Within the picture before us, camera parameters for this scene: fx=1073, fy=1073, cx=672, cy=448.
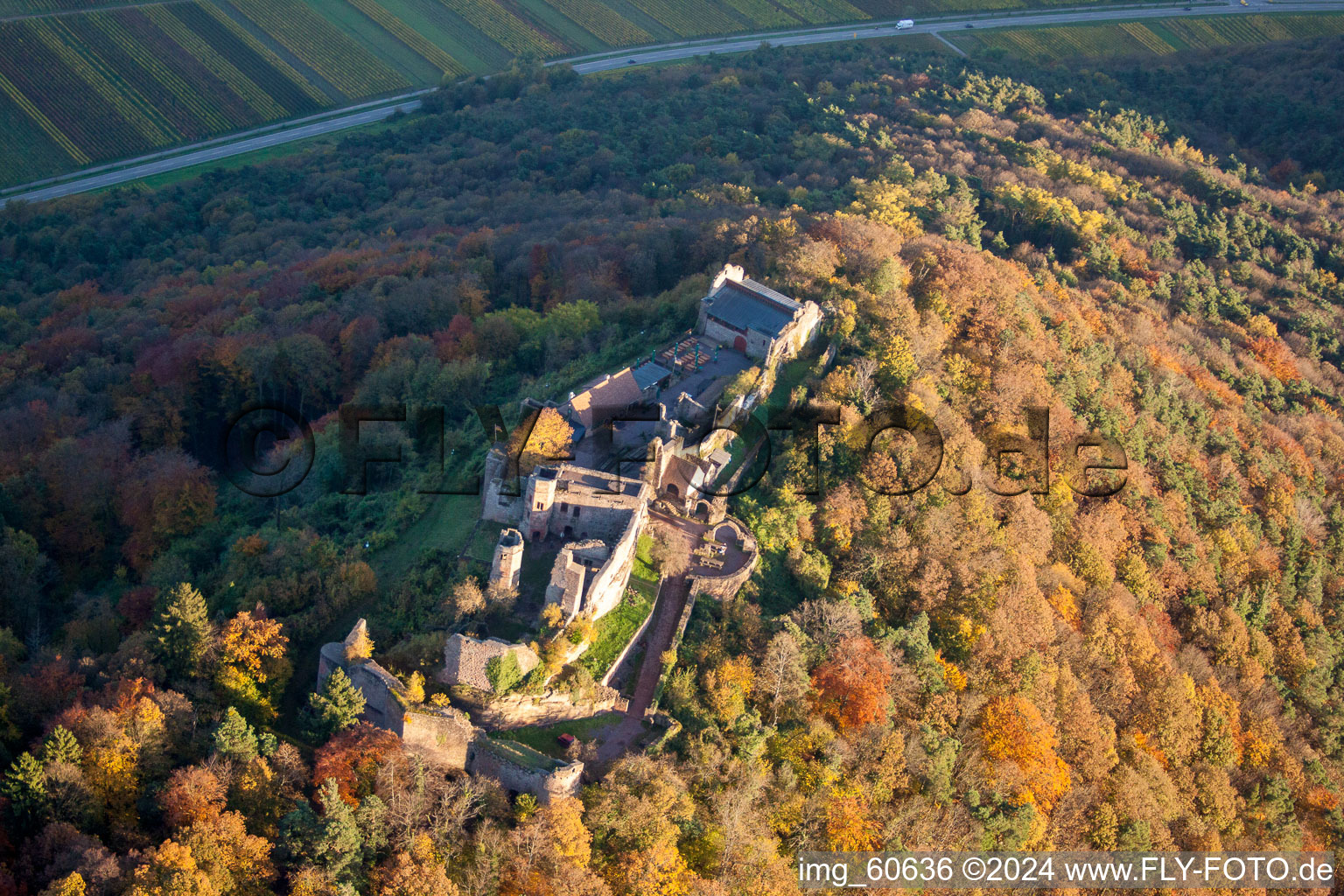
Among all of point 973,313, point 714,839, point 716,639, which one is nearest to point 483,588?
point 716,639

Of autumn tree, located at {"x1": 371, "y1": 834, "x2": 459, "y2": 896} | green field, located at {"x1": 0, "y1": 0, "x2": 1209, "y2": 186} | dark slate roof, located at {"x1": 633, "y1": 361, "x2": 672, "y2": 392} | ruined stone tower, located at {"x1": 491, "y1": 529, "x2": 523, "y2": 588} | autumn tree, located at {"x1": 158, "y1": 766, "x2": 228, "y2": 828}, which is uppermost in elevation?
dark slate roof, located at {"x1": 633, "y1": 361, "x2": 672, "y2": 392}

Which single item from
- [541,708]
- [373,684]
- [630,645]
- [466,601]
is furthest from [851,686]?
[373,684]

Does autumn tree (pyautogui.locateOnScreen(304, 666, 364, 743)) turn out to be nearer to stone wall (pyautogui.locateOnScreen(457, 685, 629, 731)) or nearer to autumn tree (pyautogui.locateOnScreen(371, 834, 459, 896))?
stone wall (pyautogui.locateOnScreen(457, 685, 629, 731))

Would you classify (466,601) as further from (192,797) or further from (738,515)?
(738,515)

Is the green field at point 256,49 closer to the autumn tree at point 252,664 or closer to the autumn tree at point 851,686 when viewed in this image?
the autumn tree at point 252,664

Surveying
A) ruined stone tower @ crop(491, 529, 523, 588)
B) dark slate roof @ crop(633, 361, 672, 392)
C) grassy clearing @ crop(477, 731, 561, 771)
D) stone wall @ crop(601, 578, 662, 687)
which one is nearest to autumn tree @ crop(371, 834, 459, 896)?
grassy clearing @ crop(477, 731, 561, 771)

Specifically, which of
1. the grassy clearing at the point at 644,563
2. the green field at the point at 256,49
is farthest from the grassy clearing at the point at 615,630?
the green field at the point at 256,49

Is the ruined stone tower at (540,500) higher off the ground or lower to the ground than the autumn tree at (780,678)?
higher

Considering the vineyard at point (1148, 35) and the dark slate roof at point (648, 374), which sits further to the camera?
the vineyard at point (1148, 35)
